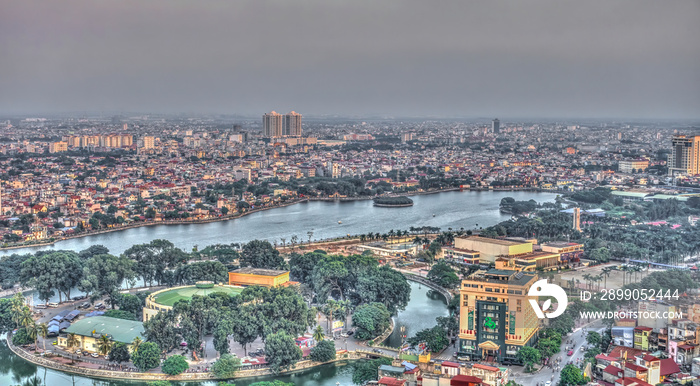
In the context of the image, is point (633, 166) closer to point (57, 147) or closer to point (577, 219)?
point (577, 219)

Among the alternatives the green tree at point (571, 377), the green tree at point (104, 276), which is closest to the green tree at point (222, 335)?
the green tree at point (104, 276)

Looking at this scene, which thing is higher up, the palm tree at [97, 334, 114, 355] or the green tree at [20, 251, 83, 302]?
the green tree at [20, 251, 83, 302]

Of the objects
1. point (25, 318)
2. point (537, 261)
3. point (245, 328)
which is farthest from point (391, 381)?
point (537, 261)

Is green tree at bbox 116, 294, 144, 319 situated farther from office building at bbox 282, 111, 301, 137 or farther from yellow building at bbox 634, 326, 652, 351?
office building at bbox 282, 111, 301, 137

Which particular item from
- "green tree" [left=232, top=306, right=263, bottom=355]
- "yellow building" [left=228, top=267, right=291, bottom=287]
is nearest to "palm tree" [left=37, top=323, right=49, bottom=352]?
"green tree" [left=232, top=306, right=263, bottom=355]

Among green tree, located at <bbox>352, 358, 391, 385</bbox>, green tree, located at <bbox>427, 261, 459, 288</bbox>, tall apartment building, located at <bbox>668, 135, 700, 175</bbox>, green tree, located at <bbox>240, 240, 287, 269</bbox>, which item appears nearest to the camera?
green tree, located at <bbox>352, 358, 391, 385</bbox>

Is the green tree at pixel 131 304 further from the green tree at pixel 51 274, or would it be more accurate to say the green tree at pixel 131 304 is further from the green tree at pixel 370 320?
the green tree at pixel 370 320

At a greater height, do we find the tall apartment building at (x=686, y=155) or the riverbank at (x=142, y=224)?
the tall apartment building at (x=686, y=155)
